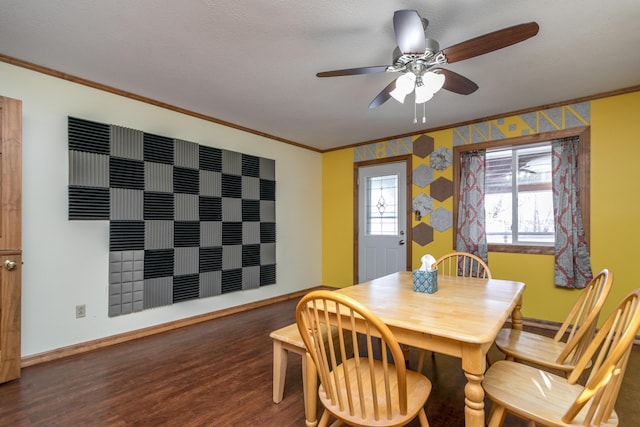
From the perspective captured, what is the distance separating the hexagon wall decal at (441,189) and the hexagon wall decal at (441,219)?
0.51 ft

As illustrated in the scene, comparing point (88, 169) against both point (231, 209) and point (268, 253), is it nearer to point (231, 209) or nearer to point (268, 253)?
point (231, 209)

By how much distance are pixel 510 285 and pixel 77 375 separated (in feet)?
10.3

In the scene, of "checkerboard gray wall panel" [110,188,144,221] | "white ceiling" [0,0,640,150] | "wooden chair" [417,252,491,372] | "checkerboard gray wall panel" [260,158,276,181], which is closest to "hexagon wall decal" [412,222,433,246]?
"wooden chair" [417,252,491,372]

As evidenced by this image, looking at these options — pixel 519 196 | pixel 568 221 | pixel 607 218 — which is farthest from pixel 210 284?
pixel 607 218

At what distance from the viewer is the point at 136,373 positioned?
2.34 m

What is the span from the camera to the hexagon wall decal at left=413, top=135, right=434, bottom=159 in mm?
4219

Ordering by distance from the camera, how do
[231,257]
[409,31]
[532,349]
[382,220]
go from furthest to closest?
[382,220], [231,257], [532,349], [409,31]

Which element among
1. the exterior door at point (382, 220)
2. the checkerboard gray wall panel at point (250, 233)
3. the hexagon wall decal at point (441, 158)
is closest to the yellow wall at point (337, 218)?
the exterior door at point (382, 220)

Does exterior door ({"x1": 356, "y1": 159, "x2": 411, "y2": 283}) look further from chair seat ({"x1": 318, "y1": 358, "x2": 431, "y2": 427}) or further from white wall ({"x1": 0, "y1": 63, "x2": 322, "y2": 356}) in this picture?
chair seat ({"x1": 318, "y1": 358, "x2": 431, "y2": 427})

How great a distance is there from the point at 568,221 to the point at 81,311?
4739 millimetres

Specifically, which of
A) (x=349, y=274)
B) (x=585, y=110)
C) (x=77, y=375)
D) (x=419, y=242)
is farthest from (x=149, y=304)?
(x=585, y=110)

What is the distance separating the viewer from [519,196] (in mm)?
3650

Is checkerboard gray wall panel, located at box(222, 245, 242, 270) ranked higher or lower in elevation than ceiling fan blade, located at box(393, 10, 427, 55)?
lower

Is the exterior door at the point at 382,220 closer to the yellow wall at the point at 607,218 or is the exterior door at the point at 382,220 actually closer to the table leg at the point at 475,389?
the yellow wall at the point at 607,218
